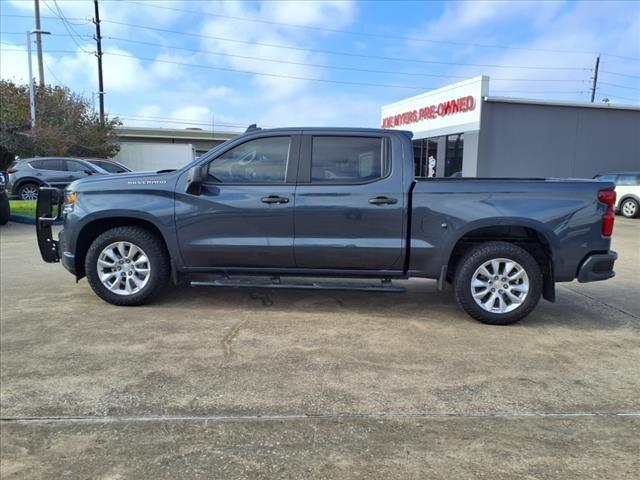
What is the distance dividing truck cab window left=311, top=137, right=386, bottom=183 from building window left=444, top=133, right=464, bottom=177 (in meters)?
17.9

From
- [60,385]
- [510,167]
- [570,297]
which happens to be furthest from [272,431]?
[510,167]

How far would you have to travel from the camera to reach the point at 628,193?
57.9 feet

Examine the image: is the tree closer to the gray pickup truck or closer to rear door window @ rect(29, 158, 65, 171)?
rear door window @ rect(29, 158, 65, 171)

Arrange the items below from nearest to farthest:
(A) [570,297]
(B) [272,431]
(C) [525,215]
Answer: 1. (B) [272,431]
2. (C) [525,215]
3. (A) [570,297]

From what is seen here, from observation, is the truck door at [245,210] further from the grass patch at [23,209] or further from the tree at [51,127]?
the tree at [51,127]

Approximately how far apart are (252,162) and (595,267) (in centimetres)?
357

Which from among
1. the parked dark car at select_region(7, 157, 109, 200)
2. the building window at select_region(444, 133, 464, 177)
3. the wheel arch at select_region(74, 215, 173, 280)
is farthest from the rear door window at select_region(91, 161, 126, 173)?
the wheel arch at select_region(74, 215, 173, 280)

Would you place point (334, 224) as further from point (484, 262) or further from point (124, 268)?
point (124, 268)

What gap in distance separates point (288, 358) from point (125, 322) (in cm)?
185

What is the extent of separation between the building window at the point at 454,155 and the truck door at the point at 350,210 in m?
18.0

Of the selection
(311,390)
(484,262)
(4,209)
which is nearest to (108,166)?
(4,209)

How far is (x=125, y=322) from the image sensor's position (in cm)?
505

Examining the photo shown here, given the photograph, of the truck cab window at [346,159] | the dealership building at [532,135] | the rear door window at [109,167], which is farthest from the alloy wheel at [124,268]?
the dealership building at [532,135]

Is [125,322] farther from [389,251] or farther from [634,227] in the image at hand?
[634,227]
